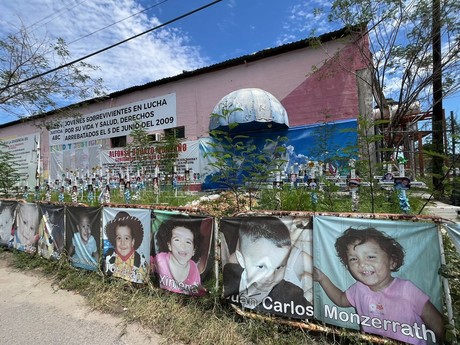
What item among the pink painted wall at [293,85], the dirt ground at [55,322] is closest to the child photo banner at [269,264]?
the dirt ground at [55,322]

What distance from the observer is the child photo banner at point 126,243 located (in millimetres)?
4359

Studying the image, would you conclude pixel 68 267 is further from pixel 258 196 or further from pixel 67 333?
pixel 258 196

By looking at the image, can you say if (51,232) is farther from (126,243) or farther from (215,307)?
(215,307)

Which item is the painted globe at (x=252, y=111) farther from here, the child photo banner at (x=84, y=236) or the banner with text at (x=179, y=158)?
the child photo banner at (x=84, y=236)

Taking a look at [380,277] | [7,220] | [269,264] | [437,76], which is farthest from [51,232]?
[437,76]

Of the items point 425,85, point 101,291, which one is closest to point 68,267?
point 101,291

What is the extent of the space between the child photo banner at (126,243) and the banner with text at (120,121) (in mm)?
9655

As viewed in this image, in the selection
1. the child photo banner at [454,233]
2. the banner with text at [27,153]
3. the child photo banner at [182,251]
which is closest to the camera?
the child photo banner at [454,233]

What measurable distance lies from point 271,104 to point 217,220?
7.02 metres

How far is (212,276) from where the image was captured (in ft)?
12.2

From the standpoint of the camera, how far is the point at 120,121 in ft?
53.4

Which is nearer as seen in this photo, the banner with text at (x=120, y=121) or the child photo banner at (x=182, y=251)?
the child photo banner at (x=182, y=251)

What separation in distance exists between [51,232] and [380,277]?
6.06 m

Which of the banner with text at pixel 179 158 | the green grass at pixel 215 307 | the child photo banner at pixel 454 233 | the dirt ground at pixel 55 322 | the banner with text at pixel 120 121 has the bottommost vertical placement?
the dirt ground at pixel 55 322
